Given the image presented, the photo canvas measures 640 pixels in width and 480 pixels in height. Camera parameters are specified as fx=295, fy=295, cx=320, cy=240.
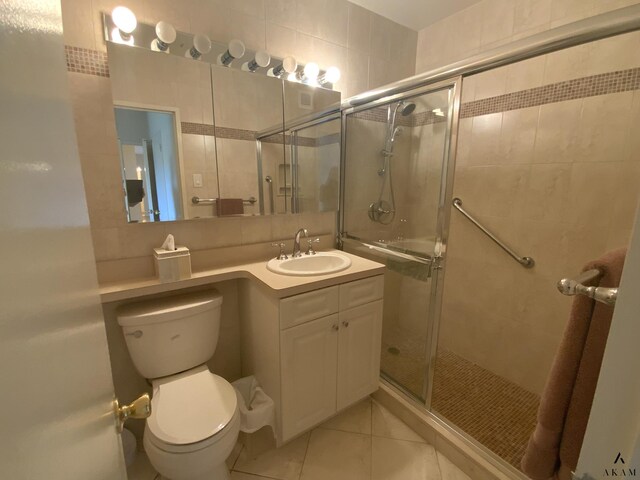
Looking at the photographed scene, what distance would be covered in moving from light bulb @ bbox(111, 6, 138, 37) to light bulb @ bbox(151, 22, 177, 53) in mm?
96

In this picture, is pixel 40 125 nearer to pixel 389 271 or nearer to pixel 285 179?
pixel 285 179

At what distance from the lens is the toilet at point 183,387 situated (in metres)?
1.10

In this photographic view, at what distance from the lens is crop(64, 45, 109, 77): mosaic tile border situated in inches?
47.8

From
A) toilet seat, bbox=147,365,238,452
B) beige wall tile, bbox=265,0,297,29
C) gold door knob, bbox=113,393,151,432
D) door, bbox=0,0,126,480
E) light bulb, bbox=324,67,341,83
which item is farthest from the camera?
light bulb, bbox=324,67,341,83

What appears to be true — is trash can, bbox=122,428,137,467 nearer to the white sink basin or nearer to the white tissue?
the white tissue

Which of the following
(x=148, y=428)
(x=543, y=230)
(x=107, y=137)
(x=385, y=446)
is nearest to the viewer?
(x=148, y=428)

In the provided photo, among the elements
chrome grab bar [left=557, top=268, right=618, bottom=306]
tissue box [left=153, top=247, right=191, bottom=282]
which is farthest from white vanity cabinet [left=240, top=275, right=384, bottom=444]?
chrome grab bar [left=557, top=268, right=618, bottom=306]

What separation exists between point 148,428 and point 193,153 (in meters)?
1.23

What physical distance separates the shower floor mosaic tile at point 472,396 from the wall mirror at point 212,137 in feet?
3.77

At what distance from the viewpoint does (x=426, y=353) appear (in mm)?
1678

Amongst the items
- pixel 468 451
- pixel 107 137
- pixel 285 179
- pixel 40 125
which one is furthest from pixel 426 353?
pixel 107 137

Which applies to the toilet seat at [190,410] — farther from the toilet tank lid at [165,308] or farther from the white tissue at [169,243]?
the white tissue at [169,243]

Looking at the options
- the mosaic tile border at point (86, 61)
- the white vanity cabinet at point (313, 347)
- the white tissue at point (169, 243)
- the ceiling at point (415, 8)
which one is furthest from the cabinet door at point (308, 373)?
the ceiling at point (415, 8)

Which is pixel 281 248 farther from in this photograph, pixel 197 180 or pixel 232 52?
pixel 232 52
